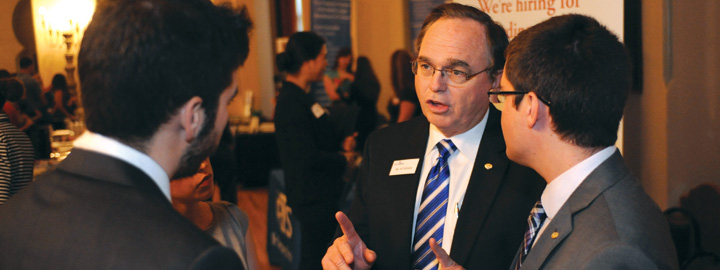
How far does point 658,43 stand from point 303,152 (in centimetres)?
229

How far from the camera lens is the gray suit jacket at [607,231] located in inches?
44.4

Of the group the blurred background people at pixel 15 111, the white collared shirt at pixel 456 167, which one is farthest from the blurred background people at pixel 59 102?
the white collared shirt at pixel 456 167

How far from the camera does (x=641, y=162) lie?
13.0 feet

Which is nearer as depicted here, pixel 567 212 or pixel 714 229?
pixel 567 212

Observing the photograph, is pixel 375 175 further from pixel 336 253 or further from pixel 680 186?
pixel 680 186

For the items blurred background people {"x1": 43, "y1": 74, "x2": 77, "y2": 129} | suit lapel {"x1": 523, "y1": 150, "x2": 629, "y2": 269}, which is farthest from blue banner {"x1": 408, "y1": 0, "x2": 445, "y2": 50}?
suit lapel {"x1": 523, "y1": 150, "x2": 629, "y2": 269}

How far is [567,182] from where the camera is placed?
132 centimetres

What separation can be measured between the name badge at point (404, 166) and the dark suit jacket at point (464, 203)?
0.05ft

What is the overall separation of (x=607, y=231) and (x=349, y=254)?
699mm

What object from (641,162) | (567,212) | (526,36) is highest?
(526,36)

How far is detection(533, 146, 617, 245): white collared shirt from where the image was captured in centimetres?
130

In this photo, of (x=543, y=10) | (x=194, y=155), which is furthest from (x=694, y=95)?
(x=194, y=155)

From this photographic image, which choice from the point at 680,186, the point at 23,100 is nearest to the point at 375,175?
the point at 23,100

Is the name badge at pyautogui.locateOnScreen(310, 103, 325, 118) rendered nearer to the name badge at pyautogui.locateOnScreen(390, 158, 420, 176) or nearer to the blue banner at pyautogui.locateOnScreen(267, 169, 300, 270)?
the blue banner at pyautogui.locateOnScreen(267, 169, 300, 270)
